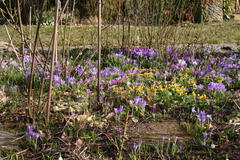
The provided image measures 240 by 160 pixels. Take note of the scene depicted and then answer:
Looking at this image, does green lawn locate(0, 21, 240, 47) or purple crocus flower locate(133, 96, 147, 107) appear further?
green lawn locate(0, 21, 240, 47)

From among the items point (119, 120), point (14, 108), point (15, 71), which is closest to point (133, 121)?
point (119, 120)

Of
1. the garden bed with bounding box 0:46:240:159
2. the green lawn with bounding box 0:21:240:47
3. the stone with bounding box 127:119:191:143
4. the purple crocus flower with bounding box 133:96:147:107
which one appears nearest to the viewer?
the garden bed with bounding box 0:46:240:159

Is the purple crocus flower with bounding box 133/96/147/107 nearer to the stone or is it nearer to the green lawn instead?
the stone

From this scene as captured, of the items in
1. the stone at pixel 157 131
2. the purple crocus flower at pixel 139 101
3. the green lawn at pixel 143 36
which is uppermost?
the green lawn at pixel 143 36

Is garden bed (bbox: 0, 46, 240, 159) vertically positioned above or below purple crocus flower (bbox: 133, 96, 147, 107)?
below

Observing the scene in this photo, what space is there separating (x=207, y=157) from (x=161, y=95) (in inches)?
48.3

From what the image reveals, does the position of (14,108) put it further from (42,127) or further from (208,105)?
(208,105)

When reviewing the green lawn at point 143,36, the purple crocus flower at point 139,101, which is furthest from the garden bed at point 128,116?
the green lawn at point 143,36

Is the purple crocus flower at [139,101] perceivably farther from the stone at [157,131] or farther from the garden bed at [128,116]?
the stone at [157,131]

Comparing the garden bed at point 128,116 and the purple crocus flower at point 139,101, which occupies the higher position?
→ the purple crocus flower at point 139,101

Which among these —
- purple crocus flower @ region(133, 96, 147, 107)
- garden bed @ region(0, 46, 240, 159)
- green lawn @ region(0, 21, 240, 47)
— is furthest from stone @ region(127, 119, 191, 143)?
green lawn @ region(0, 21, 240, 47)

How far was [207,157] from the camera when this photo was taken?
234cm

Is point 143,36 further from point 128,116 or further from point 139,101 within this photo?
point 128,116

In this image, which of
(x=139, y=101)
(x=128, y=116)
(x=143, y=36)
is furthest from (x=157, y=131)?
(x=143, y=36)
